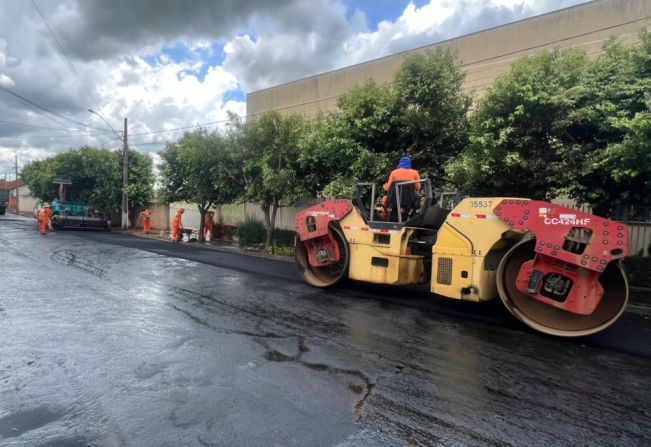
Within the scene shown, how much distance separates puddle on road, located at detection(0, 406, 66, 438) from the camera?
2.99m

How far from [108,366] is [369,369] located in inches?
96.8

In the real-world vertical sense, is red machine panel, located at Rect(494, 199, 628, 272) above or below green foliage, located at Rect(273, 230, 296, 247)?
above

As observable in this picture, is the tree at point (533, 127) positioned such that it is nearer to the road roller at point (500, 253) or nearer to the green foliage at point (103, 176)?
the road roller at point (500, 253)

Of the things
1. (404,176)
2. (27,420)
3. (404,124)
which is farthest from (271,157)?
(27,420)

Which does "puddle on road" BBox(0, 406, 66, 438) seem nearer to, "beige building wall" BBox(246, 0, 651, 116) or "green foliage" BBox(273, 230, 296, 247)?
"beige building wall" BBox(246, 0, 651, 116)

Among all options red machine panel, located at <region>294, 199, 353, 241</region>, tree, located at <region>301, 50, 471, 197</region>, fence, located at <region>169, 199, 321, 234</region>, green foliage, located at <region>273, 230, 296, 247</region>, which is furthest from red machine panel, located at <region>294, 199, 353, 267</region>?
fence, located at <region>169, 199, 321, 234</region>

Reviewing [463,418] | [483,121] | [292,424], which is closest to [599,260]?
[463,418]

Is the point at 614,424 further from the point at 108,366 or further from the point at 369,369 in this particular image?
the point at 108,366

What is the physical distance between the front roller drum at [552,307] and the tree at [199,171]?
1235 centimetres

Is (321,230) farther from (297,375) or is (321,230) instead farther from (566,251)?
(297,375)

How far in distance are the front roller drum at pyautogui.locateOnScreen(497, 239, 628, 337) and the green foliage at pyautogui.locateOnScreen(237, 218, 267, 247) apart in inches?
518

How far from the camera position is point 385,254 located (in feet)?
24.1

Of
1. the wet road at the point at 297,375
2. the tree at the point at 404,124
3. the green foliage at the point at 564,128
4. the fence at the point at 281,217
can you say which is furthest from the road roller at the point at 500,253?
the fence at the point at 281,217

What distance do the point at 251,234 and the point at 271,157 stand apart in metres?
4.44
